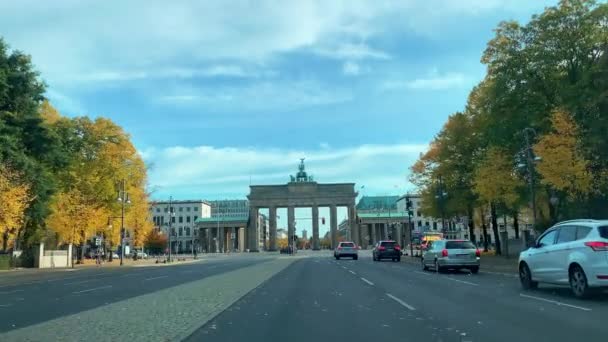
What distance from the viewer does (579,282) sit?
40.7ft

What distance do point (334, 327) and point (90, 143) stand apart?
4759cm

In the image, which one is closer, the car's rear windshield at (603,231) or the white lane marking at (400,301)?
the white lane marking at (400,301)

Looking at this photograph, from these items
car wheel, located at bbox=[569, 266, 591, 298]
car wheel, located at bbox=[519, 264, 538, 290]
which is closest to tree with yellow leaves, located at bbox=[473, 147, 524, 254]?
car wheel, located at bbox=[519, 264, 538, 290]

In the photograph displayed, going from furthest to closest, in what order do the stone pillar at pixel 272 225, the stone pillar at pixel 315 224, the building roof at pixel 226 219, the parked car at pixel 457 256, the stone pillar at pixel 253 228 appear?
the building roof at pixel 226 219
the stone pillar at pixel 253 228
the stone pillar at pixel 272 225
the stone pillar at pixel 315 224
the parked car at pixel 457 256

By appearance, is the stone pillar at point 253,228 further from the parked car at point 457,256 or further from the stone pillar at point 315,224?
the parked car at point 457,256

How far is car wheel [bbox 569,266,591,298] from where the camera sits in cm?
1213

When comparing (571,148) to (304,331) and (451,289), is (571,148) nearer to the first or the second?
(451,289)

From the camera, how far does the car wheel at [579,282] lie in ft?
39.8

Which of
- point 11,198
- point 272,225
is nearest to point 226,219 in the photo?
point 272,225

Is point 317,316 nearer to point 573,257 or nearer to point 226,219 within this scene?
point 573,257

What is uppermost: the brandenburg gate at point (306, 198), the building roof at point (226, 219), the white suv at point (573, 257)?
the brandenburg gate at point (306, 198)

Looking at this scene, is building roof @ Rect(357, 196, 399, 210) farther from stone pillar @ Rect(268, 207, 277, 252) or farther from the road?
the road

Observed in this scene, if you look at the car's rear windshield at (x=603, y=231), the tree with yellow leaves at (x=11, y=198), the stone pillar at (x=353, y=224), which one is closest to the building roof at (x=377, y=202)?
the stone pillar at (x=353, y=224)

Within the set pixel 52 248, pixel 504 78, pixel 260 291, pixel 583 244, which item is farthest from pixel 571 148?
pixel 52 248
